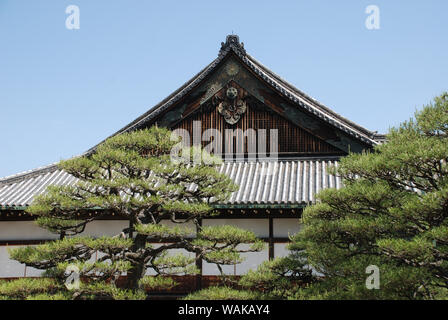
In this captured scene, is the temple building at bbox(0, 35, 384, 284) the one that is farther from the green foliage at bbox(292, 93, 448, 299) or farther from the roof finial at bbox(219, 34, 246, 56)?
the green foliage at bbox(292, 93, 448, 299)

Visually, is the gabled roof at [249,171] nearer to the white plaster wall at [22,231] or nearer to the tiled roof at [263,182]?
the tiled roof at [263,182]

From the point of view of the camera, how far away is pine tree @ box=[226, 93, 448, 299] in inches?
322

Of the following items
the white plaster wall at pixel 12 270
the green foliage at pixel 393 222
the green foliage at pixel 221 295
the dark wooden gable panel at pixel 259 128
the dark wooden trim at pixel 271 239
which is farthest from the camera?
the dark wooden gable panel at pixel 259 128

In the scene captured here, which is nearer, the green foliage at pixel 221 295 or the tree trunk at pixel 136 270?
the green foliage at pixel 221 295

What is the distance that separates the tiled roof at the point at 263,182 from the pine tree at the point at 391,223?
10.8ft

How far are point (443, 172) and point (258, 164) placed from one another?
833cm

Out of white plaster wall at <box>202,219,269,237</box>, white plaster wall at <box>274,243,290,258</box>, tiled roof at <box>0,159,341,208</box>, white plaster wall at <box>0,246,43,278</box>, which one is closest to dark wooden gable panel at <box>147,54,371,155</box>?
tiled roof at <box>0,159,341,208</box>

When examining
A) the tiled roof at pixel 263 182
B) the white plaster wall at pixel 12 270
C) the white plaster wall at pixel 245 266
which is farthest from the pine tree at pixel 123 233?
the white plaster wall at pixel 12 270

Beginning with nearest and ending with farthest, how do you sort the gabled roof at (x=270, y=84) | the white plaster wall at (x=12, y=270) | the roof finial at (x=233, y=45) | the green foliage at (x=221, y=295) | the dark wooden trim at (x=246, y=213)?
1. the green foliage at (x=221, y=295)
2. the dark wooden trim at (x=246, y=213)
3. the white plaster wall at (x=12, y=270)
4. the gabled roof at (x=270, y=84)
5. the roof finial at (x=233, y=45)

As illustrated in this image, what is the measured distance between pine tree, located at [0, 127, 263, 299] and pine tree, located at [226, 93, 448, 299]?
1.93m

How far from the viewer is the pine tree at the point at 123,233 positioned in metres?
10.1

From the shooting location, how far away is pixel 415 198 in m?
8.61

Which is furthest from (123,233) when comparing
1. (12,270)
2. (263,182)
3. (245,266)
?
(12,270)
